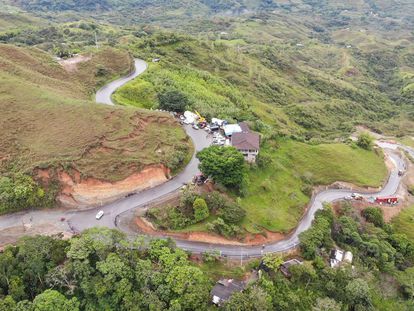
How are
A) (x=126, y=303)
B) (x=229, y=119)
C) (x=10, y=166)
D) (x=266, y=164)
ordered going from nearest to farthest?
(x=126, y=303), (x=10, y=166), (x=266, y=164), (x=229, y=119)

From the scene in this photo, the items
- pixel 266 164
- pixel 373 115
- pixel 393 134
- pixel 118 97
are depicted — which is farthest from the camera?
pixel 373 115

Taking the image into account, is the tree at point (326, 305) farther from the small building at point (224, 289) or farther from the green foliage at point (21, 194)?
the green foliage at point (21, 194)

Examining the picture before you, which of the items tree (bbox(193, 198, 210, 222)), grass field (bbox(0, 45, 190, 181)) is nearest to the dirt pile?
grass field (bbox(0, 45, 190, 181))

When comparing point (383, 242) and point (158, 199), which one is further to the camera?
point (383, 242)

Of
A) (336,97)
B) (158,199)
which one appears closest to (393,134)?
(336,97)

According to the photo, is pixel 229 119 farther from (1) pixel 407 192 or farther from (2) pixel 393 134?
(2) pixel 393 134

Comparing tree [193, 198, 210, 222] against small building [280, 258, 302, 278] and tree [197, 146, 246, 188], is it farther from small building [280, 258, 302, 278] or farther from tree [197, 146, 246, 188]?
small building [280, 258, 302, 278]

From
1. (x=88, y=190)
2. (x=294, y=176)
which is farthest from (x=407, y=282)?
(x=88, y=190)
